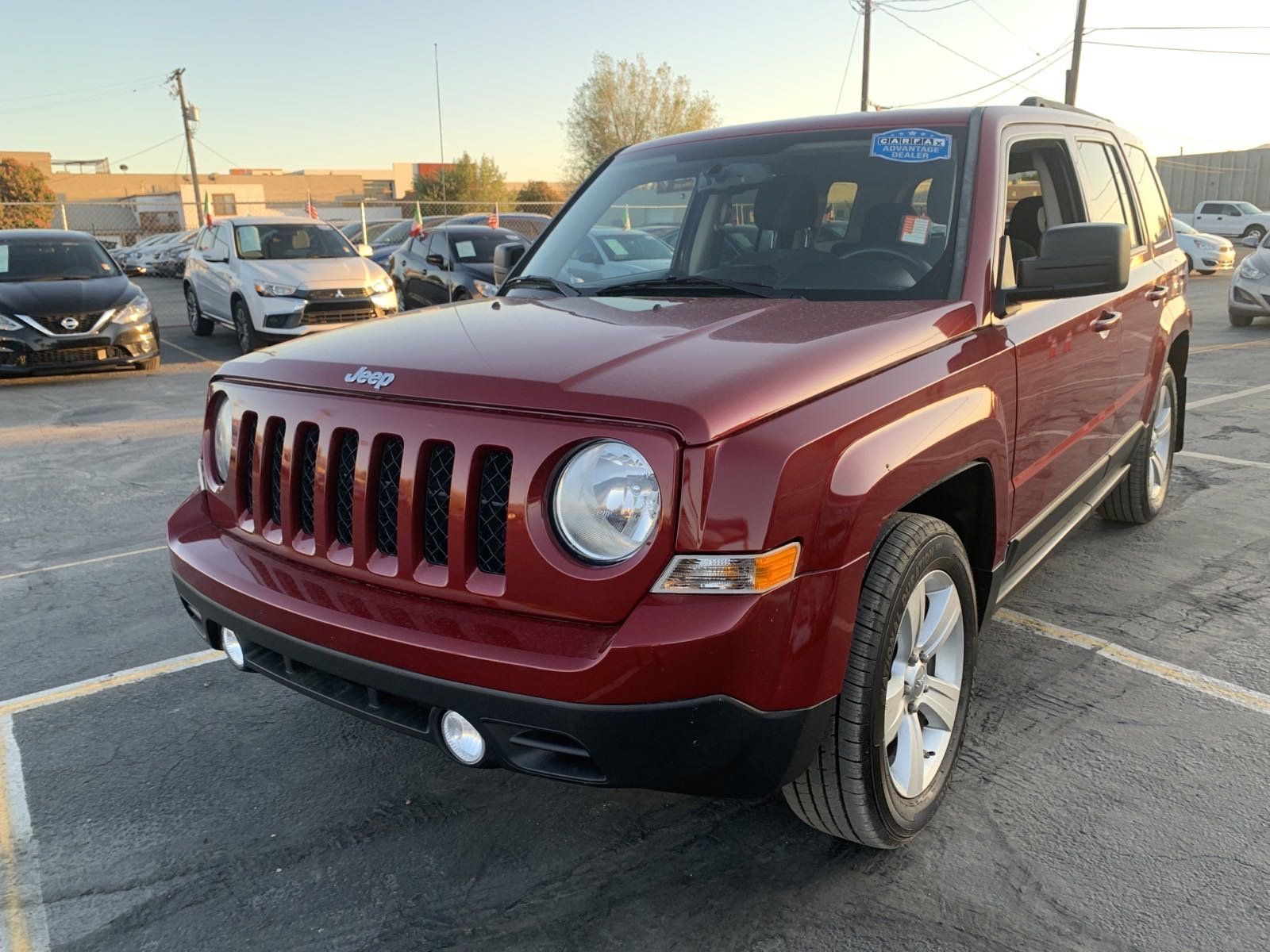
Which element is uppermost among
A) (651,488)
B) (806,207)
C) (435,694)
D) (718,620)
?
(806,207)

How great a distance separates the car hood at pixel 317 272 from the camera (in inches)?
454

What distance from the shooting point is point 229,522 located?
9.01ft

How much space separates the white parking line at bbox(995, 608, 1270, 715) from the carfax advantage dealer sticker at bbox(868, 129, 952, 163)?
1894 millimetres

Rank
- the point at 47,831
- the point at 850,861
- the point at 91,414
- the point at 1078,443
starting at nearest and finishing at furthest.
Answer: the point at 850,861
the point at 47,831
the point at 1078,443
the point at 91,414

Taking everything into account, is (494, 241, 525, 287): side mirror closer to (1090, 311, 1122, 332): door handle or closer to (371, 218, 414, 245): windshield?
(1090, 311, 1122, 332): door handle

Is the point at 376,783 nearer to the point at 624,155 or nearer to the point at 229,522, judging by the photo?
the point at 229,522

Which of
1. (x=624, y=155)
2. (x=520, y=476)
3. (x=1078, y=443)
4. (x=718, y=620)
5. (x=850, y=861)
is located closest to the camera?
(x=718, y=620)

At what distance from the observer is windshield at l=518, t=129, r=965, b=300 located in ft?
9.81

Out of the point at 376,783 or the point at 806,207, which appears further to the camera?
the point at 806,207

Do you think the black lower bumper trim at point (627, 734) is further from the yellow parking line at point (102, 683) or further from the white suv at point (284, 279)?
the white suv at point (284, 279)

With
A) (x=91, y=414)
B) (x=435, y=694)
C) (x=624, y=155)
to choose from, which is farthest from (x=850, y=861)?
(x=91, y=414)

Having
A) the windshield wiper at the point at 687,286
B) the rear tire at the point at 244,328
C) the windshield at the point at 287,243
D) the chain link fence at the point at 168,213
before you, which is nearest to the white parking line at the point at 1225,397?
the windshield wiper at the point at 687,286

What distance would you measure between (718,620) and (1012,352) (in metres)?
1.48

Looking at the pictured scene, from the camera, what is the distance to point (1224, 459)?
6480mm
